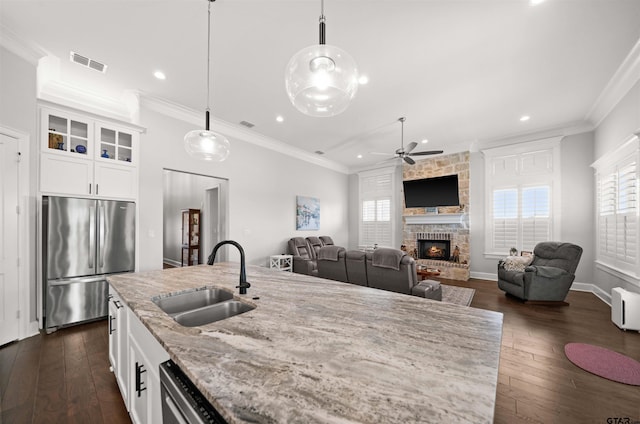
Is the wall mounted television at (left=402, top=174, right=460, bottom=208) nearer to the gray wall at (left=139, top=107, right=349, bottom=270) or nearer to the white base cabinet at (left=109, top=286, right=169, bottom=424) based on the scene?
the gray wall at (left=139, top=107, right=349, bottom=270)

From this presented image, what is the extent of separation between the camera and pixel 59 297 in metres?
3.03

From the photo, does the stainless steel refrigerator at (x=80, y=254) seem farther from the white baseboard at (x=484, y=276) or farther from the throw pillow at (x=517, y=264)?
the white baseboard at (x=484, y=276)

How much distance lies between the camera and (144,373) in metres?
1.27

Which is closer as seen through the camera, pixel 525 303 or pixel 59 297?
pixel 59 297

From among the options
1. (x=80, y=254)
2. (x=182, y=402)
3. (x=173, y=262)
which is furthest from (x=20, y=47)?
(x=173, y=262)

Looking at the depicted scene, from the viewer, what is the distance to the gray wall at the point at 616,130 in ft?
10.7

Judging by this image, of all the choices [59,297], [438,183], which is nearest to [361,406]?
[59,297]

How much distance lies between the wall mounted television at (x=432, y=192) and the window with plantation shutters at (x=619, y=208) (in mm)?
2433

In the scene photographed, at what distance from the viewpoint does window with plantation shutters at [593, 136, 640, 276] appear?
131 inches

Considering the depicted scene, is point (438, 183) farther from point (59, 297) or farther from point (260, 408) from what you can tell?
point (59, 297)

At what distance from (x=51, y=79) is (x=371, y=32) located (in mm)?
4269

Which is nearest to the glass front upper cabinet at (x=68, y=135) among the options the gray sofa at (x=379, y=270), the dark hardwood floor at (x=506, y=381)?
the dark hardwood floor at (x=506, y=381)

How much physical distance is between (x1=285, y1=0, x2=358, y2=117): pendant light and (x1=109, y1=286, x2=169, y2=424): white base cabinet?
4.90 ft

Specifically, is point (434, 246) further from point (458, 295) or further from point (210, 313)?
point (210, 313)
